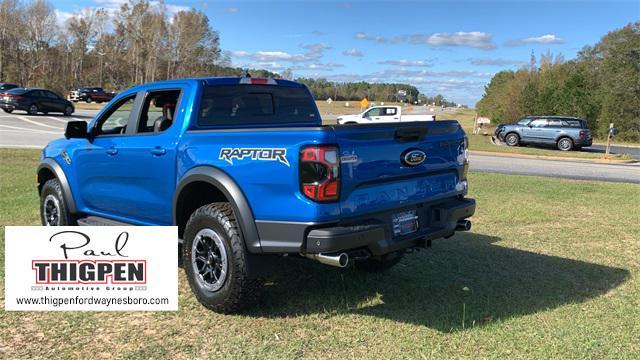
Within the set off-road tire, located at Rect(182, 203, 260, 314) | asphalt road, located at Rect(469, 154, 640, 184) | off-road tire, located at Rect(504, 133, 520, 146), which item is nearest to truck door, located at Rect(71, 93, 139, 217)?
off-road tire, located at Rect(182, 203, 260, 314)

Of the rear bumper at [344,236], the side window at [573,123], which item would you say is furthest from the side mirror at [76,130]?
the side window at [573,123]

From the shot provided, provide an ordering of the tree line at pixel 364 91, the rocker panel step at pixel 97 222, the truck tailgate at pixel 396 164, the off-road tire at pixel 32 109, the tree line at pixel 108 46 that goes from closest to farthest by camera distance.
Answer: the truck tailgate at pixel 396 164
the rocker panel step at pixel 97 222
the off-road tire at pixel 32 109
the tree line at pixel 108 46
the tree line at pixel 364 91

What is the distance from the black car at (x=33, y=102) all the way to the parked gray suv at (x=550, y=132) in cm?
2487

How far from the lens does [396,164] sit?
4.05 m

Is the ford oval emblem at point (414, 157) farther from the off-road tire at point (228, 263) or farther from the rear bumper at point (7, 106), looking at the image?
the rear bumper at point (7, 106)

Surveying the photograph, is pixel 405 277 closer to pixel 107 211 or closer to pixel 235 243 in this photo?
pixel 235 243

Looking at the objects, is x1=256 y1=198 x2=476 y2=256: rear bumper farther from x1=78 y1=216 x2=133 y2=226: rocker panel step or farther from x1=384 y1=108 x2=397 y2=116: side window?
x1=384 y1=108 x2=397 y2=116: side window

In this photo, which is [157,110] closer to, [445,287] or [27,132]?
[445,287]

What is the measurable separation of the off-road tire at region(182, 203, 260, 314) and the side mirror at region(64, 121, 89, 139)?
2009mm

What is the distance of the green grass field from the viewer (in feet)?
12.3

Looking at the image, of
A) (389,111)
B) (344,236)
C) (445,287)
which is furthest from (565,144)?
(344,236)

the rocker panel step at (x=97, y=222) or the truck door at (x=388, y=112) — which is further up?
the truck door at (x=388, y=112)

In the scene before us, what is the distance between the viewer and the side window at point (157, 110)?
4.91 metres

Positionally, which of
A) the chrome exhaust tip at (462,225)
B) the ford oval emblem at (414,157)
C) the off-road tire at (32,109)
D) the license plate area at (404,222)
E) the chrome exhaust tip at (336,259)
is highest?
the ford oval emblem at (414,157)
